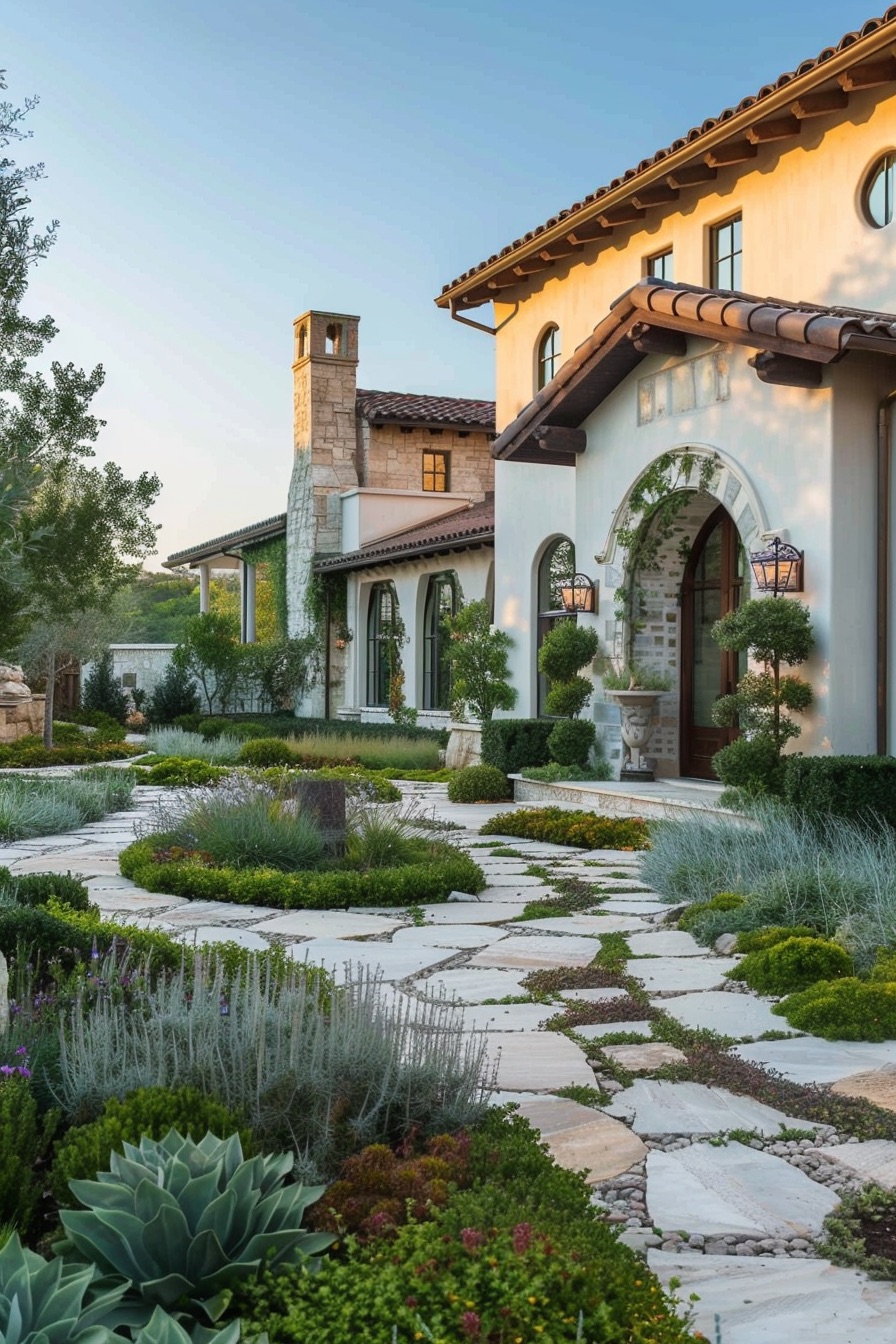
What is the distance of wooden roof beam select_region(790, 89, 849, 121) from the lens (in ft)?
34.5

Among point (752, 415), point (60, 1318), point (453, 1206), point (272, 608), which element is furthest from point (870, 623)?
point (272, 608)

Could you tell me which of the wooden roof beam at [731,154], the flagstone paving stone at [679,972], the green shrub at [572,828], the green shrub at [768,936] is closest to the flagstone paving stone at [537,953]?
the flagstone paving stone at [679,972]

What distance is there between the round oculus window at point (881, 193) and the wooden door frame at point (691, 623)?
304cm

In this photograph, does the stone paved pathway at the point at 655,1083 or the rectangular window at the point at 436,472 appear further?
the rectangular window at the point at 436,472

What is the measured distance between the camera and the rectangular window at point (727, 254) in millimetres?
A: 12352

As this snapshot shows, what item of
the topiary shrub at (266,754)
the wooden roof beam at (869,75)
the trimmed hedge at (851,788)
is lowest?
the topiary shrub at (266,754)

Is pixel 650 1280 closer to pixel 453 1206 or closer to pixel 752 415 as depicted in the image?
pixel 453 1206

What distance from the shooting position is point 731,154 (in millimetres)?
11734

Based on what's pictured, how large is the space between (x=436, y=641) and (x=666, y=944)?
1480 cm

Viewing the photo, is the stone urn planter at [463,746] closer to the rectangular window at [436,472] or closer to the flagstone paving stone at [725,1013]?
the rectangular window at [436,472]

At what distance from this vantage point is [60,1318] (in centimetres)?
215

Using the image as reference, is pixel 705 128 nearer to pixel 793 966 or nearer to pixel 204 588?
pixel 793 966

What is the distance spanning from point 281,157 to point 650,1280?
545 inches

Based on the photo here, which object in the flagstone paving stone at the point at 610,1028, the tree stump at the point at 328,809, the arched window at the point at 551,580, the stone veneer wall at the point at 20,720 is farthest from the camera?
the stone veneer wall at the point at 20,720
